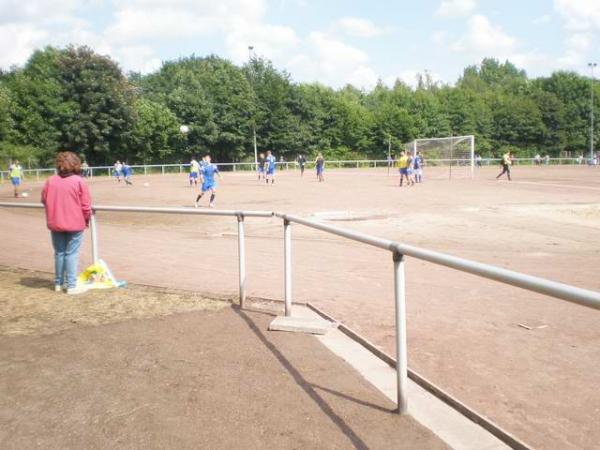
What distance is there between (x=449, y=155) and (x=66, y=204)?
40810 millimetres

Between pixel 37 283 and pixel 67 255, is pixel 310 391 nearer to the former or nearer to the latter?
pixel 67 255

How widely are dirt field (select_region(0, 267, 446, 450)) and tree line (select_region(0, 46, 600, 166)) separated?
174 feet

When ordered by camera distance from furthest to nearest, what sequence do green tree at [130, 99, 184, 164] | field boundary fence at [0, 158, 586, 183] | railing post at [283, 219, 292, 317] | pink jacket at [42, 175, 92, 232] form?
green tree at [130, 99, 184, 164] < field boundary fence at [0, 158, 586, 183] < pink jacket at [42, 175, 92, 232] < railing post at [283, 219, 292, 317]

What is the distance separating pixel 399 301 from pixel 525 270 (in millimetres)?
6013

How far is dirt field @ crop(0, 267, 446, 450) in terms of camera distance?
338 centimetres

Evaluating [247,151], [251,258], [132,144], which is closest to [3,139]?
[132,144]

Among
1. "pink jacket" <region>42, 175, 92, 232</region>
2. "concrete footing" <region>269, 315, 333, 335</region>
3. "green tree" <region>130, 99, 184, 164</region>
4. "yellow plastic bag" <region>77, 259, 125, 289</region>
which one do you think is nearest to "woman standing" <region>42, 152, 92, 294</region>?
"pink jacket" <region>42, 175, 92, 232</region>

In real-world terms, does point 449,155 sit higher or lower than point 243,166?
higher

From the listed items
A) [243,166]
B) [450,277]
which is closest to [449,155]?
[243,166]

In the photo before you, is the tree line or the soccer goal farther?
the tree line

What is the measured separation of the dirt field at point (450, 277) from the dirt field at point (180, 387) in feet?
3.05

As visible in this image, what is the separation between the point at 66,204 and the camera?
709cm

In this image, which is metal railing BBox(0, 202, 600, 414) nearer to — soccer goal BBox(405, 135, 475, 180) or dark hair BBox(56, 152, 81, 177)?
dark hair BBox(56, 152, 81, 177)

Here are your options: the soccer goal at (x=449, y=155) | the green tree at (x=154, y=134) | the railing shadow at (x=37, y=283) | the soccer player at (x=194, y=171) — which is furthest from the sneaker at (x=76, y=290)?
the green tree at (x=154, y=134)
